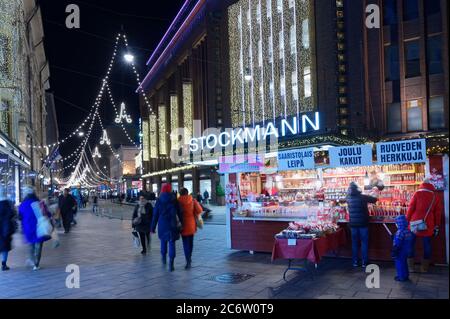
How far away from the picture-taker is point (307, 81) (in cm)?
2531

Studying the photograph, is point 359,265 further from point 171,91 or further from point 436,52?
point 171,91

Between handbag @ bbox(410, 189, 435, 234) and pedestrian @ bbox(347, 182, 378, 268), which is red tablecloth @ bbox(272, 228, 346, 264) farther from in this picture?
handbag @ bbox(410, 189, 435, 234)

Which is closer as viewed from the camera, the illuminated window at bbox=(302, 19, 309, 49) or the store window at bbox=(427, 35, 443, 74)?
the store window at bbox=(427, 35, 443, 74)

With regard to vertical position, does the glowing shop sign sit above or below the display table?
above

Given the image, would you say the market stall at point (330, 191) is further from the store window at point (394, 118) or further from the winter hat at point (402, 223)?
the store window at point (394, 118)

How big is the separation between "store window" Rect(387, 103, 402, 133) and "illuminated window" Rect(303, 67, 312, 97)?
180 inches

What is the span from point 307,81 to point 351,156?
1621 cm

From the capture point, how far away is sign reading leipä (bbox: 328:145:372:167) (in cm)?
969

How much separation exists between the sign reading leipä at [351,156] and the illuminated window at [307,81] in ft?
51.3

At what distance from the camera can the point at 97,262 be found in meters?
10.1

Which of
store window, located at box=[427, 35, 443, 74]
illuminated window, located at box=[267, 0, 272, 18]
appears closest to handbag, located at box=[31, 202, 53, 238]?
store window, located at box=[427, 35, 443, 74]

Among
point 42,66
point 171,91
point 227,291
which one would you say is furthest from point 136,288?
point 42,66

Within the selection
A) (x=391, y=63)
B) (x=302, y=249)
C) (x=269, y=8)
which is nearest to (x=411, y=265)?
(x=302, y=249)

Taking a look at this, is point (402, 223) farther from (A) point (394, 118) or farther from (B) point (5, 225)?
(A) point (394, 118)
